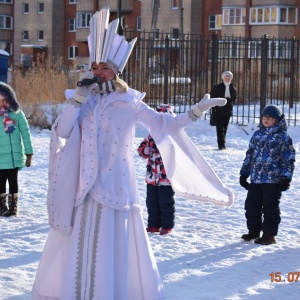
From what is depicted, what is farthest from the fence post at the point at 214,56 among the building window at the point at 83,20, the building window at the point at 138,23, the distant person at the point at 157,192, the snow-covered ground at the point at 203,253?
the building window at the point at 83,20

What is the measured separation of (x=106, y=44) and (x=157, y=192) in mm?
3453

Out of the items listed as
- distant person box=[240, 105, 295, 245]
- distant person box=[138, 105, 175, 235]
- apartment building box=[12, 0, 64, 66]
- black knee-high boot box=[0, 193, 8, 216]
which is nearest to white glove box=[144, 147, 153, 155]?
distant person box=[138, 105, 175, 235]

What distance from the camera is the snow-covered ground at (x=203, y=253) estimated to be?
6.77 metres

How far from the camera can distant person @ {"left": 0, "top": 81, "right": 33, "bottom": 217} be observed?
31.8ft

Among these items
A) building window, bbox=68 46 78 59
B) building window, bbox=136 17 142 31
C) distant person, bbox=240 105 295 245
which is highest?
building window, bbox=136 17 142 31

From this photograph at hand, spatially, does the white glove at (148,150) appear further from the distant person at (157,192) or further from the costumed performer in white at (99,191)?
the costumed performer in white at (99,191)

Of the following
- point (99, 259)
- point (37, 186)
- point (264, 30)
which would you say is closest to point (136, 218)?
point (99, 259)

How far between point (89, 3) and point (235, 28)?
12760 mm

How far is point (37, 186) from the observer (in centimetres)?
1249

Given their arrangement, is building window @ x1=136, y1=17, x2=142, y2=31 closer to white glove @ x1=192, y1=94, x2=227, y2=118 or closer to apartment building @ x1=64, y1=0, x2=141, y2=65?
apartment building @ x1=64, y1=0, x2=141, y2=65

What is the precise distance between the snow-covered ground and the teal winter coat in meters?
0.60

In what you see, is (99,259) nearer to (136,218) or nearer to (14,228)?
(136,218)

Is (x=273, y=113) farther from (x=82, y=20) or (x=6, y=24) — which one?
(x=6, y=24)

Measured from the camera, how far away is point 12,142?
32.1ft
